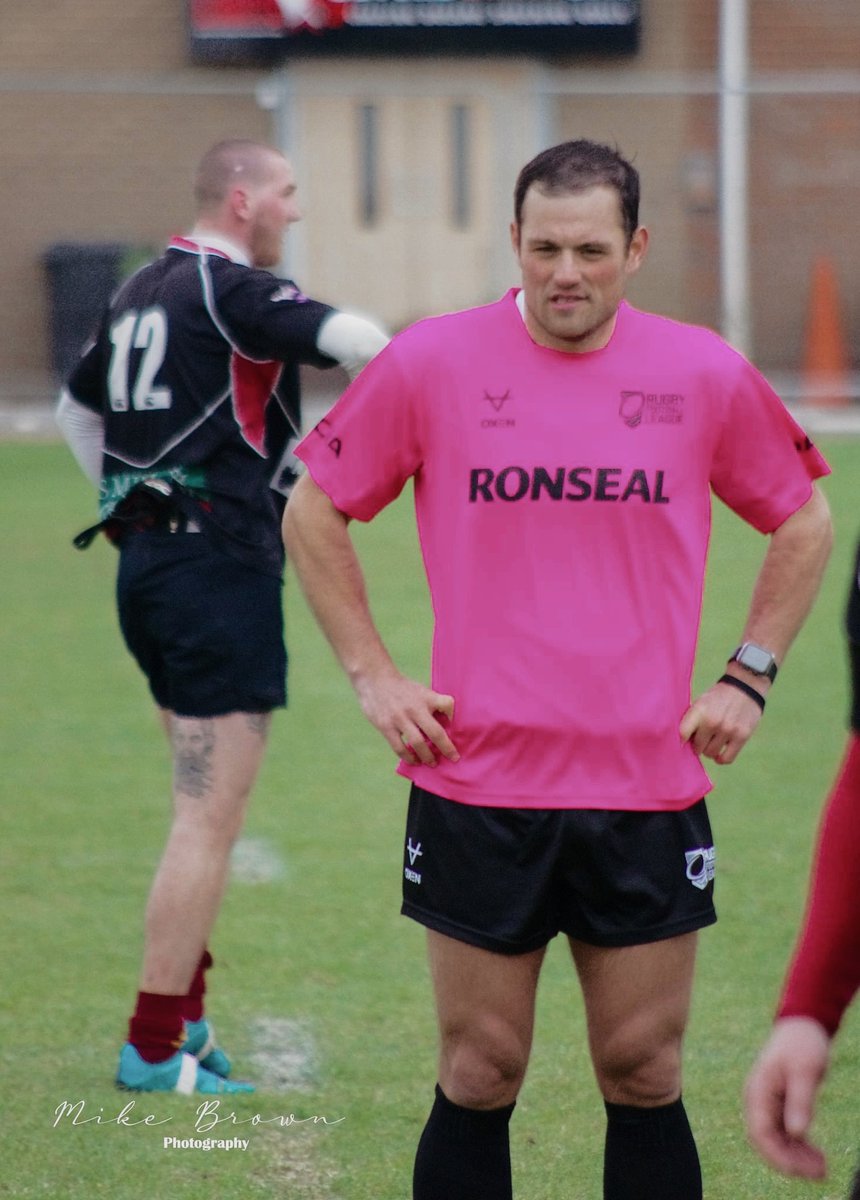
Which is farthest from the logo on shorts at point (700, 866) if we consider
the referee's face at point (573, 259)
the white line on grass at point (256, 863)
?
the white line on grass at point (256, 863)

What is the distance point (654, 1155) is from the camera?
9.64 ft

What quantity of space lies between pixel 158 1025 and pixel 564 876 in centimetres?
145

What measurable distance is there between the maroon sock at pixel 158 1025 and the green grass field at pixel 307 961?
4.2 inches

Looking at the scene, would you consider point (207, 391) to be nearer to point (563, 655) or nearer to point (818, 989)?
point (563, 655)

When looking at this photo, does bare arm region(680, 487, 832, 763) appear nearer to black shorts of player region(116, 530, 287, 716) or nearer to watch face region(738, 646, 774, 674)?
watch face region(738, 646, 774, 674)

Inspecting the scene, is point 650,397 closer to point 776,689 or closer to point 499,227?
point 776,689

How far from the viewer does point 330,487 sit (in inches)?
118

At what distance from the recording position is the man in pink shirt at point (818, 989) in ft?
6.41

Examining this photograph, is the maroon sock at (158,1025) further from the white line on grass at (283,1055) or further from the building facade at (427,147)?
the building facade at (427,147)

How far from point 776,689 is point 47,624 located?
12.1ft

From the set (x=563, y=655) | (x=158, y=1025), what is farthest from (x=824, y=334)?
(x=563, y=655)

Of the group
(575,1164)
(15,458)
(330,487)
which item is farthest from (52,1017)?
(15,458)

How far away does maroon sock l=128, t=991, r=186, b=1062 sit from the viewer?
3.97 meters

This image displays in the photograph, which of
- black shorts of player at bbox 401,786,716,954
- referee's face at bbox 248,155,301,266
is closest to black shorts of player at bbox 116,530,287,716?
referee's face at bbox 248,155,301,266
